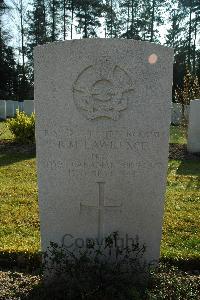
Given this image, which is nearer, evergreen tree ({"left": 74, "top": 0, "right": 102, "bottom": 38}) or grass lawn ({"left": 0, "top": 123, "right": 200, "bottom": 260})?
grass lawn ({"left": 0, "top": 123, "right": 200, "bottom": 260})

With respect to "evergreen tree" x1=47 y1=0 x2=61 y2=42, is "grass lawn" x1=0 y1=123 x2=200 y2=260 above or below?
below

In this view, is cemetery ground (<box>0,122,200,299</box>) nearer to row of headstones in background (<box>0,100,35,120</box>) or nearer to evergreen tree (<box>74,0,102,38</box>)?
row of headstones in background (<box>0,100,35,120</box>)

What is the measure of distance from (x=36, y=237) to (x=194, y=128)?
304 inches

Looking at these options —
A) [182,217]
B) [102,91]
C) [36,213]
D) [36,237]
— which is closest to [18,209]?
[36,213]

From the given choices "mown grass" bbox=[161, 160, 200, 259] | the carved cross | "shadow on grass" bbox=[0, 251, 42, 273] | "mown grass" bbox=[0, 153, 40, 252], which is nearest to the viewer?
the carved cross

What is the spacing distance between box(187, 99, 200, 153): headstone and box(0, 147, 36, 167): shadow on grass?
445 centimetres

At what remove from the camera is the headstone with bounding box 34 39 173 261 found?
3.29 m

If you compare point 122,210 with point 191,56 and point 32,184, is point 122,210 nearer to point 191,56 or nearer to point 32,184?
point 32,184

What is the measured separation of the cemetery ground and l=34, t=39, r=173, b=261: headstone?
1.46 feet

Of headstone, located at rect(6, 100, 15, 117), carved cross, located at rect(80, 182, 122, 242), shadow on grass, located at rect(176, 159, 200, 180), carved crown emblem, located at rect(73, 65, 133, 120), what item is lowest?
shadow on grass, located at rect(176, 159, 200, 180)

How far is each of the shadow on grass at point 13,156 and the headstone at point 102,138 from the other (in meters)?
6.04

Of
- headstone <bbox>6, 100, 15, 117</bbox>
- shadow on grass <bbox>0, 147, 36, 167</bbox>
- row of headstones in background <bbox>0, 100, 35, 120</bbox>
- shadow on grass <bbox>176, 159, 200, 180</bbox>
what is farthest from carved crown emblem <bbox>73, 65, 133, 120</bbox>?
headstone <bbox>6, 100, 15, 117</bbox>

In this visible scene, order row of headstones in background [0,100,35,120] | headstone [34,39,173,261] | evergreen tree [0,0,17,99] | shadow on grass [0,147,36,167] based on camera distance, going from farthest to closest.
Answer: evergreen tree [0,0,17,99] < row of headstones in background [0,100,35,120] < shadow on grass [0,147,36,167] < headstone [34,39,173,261]

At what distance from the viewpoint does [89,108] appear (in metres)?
3.34
